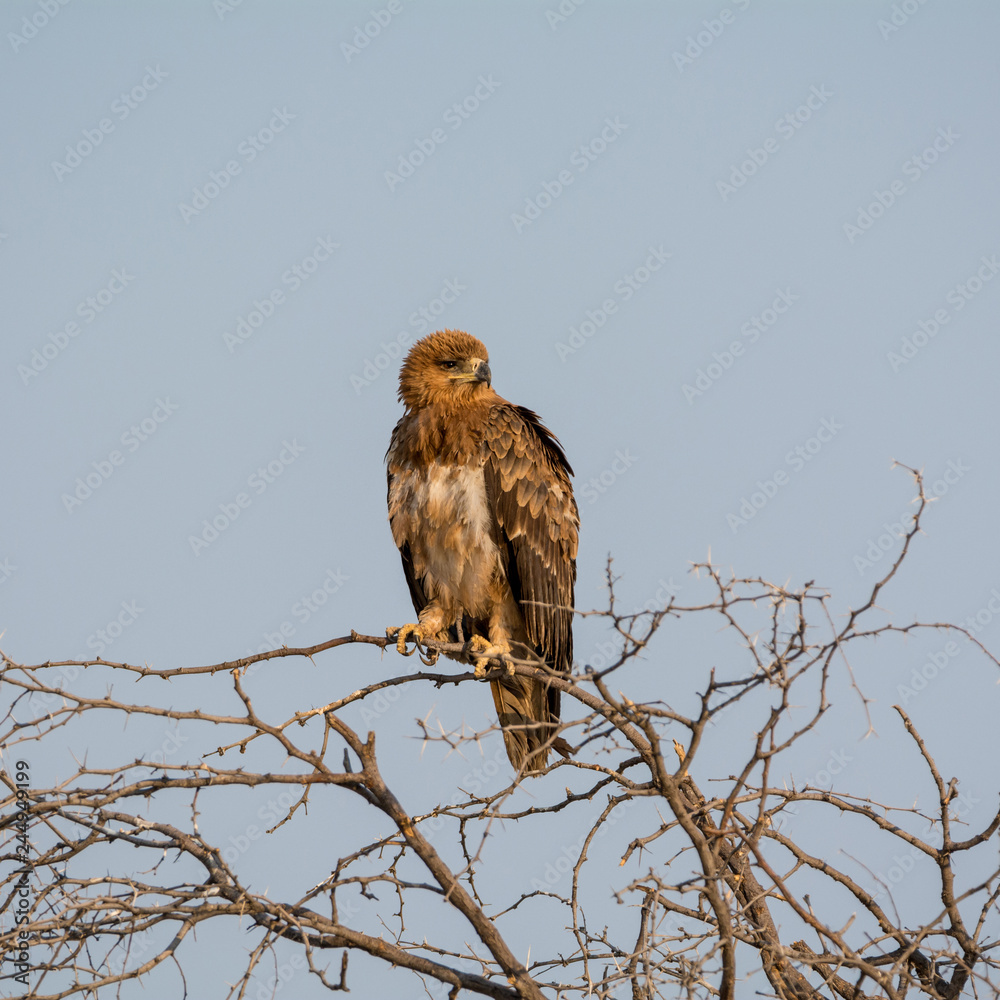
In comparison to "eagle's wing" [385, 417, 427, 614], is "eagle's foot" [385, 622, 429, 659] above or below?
below

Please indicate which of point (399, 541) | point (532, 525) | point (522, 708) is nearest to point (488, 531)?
point (532, 525)

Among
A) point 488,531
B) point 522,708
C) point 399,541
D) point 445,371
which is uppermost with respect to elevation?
point 445,371

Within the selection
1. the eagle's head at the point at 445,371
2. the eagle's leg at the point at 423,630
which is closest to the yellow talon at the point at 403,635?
the eagle's leg at the point at 423,630

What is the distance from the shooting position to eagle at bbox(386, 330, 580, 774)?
18.0 ft

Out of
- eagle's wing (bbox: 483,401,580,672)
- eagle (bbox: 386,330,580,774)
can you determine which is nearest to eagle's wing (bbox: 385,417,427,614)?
eagle (bbox: 386,330,580,774)

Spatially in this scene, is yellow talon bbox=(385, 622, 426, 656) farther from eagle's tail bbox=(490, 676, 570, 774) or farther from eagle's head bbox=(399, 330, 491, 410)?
eagle's head bbox=(399, 330, 491, 410)

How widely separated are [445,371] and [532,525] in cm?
104

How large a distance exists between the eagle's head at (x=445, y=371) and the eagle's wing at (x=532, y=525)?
8.7 inches

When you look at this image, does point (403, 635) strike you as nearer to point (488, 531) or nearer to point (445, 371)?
point (488, 531)

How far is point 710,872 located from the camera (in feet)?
10.0

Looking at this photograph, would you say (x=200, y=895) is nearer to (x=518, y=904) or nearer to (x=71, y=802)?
(x=71, y=802)

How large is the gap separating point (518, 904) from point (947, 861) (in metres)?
1.43

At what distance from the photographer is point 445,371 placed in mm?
5977

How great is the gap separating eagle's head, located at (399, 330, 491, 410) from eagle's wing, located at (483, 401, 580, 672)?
0.73 feet
